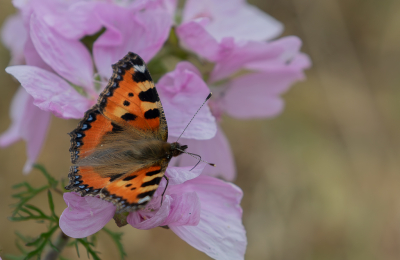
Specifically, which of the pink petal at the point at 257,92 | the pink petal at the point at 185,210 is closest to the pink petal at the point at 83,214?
the pink petal at the point at 185,210

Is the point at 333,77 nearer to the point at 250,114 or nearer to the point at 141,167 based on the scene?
the point at 250,114

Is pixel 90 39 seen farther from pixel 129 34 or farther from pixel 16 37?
pixel 16 37

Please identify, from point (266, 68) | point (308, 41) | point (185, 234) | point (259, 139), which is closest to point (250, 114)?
point (266, 68)

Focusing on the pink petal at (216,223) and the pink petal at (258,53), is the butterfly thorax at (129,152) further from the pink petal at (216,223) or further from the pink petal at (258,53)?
the pink petal at (258,53)

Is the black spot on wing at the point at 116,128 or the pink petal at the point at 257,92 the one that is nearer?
the black spot on wing at the point at 116,128

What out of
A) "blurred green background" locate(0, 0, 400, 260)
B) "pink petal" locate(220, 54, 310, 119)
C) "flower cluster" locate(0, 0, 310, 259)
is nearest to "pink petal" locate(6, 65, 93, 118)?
"flower cluster" locate(0, 0, 310, 259)

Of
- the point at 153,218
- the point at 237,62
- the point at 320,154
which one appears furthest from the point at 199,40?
the point at 320,154

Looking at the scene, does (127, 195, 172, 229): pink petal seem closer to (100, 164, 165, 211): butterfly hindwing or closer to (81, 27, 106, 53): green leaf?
(100, 164, 165, 211): butterfly hindwing
